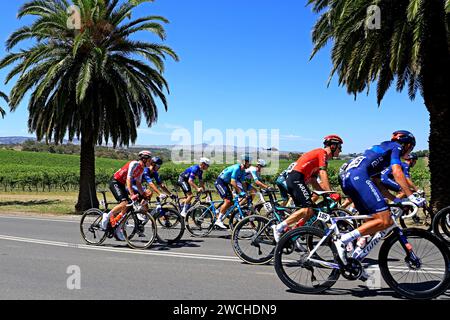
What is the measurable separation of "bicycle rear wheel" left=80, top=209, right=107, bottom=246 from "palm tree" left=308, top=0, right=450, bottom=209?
28.7 feet

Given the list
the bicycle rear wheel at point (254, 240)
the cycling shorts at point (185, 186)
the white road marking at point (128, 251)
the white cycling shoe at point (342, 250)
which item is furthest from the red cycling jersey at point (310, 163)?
the cycling shorts at point (185, 186)

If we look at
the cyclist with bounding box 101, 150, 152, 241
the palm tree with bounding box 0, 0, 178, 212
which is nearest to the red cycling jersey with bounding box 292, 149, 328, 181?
the cyclist with bounding box 101, 150, 152, 241

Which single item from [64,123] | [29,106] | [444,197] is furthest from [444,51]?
[29,106]

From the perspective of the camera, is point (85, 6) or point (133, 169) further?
point (85, 6)

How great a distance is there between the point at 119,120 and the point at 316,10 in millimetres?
9926

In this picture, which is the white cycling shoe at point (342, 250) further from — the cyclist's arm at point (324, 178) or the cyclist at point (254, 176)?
the cyclist at point (254, 176)

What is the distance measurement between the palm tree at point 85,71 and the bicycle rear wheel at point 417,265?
15336 millimetres

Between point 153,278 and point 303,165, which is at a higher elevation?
point 303,165

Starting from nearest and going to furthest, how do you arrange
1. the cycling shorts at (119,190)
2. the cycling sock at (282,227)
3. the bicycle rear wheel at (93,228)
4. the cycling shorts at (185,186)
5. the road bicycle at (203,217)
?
the cycling sock at (282,227) < the cycling shorts at (119,190) < the bicycle rear wheel at (93,228) < the road bicycle at (203,217) < the cycling shorts at (185,186)

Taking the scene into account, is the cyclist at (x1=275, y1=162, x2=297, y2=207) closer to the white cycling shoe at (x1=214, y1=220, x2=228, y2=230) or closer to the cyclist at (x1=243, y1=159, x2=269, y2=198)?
the cyclist at (x1=243, y1=159, x2=269, y2=198)

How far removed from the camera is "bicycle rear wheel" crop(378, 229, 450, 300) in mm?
5141

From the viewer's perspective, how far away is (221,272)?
269 inches

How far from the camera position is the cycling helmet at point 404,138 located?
5.63 metres
